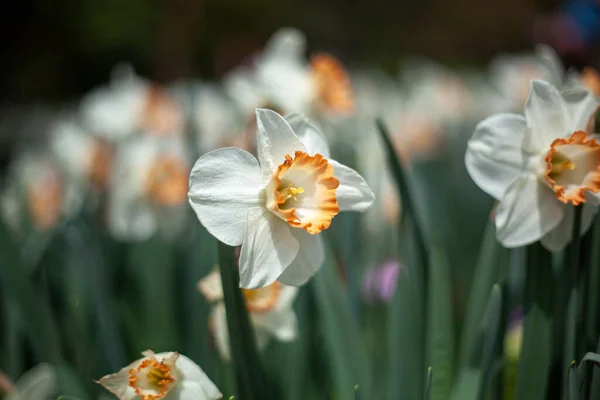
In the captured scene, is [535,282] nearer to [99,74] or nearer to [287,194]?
Answer: [287,194]

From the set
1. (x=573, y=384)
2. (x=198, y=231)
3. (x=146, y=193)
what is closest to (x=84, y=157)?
(x=146, y=193)

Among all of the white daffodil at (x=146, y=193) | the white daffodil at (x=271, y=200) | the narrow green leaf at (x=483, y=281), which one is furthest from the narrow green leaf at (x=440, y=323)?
the white daffodil at (x=146, y=193)

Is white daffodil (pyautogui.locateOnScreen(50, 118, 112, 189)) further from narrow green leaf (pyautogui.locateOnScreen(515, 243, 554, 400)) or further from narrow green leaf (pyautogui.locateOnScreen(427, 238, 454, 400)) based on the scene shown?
narrow green leaf (pyautogui.locateOnScreen(515, 243, 554, 400))

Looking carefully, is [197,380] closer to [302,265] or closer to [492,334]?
[302,265]

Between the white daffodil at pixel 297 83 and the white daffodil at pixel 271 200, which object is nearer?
the white daffodil at pixel 271 200

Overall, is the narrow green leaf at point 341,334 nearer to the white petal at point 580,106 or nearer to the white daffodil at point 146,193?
the white petal at point 580,106

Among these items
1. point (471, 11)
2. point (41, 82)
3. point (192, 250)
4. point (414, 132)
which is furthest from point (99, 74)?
point (471, 11)
